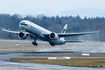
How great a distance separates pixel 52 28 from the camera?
164500mm

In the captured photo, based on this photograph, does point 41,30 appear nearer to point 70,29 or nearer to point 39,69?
point 39,69

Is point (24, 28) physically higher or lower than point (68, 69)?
higher

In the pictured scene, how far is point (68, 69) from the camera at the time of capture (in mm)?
33125

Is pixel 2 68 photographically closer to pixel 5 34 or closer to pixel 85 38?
pixel 85 38

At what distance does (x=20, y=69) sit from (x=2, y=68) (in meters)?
2.68

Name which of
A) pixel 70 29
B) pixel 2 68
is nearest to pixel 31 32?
pixel 2 68

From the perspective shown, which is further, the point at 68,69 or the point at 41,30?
the point at 41,30

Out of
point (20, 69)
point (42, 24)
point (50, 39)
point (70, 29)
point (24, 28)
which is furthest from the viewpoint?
point (42, 24)

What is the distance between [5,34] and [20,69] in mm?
130509

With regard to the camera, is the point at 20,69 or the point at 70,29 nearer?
the point at 20,69

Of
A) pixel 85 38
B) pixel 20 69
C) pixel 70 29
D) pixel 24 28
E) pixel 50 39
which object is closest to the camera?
pixel 20 69

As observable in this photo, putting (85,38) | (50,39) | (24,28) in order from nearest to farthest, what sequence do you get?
1. (24,28)
2. (50,39)
3. (85,38)

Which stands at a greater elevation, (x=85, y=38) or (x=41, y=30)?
(x=41, y=30)

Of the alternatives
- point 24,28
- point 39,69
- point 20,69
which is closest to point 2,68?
point 20,69
